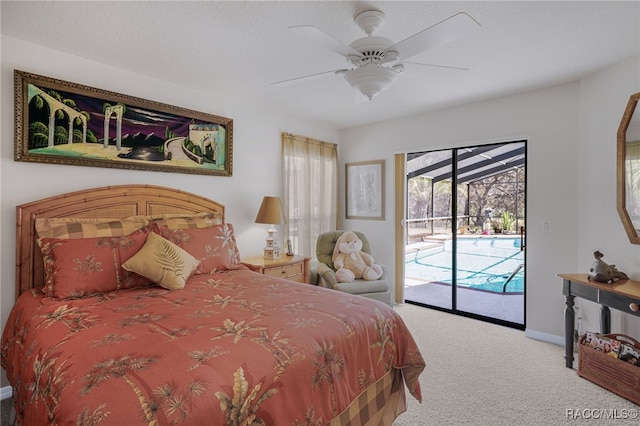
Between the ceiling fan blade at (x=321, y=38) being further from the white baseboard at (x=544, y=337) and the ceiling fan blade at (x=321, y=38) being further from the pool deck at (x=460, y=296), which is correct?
the white baseboard at (x=544, y=337)

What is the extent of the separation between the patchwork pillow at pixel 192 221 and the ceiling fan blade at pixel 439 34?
2177 millimetres

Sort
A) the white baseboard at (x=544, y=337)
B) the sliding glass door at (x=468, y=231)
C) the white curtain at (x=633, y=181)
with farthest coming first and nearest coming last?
the sliding glass door at (x=468, y=231), the white baseboard at (x=544, y=337), the white curtain at (x=633, y=181)

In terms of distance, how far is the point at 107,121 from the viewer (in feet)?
9.00

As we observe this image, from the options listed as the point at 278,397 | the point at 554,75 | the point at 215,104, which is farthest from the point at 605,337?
the point at 215,104

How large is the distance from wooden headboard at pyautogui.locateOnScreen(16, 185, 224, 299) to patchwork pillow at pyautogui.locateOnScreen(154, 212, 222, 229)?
18 cm

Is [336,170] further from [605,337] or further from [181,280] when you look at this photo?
[605,337]

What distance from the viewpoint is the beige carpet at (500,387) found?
2096mm

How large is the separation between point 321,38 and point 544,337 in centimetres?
355

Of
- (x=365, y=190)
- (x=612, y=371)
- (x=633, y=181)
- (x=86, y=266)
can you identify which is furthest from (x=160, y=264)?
(x=633, y=181)

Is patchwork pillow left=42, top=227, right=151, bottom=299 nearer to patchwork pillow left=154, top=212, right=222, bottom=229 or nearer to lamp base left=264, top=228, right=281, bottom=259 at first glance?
patchwork pillow left=154, top=212, right=222, bottom=229

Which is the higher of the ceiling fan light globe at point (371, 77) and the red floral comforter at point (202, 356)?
the ceiling fan light globe at point (371, 77)

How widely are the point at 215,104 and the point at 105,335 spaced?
108 inches

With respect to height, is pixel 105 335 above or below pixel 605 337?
above

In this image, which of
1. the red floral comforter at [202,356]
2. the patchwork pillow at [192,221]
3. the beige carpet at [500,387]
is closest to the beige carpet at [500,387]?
the beige carpet at [500,387]
